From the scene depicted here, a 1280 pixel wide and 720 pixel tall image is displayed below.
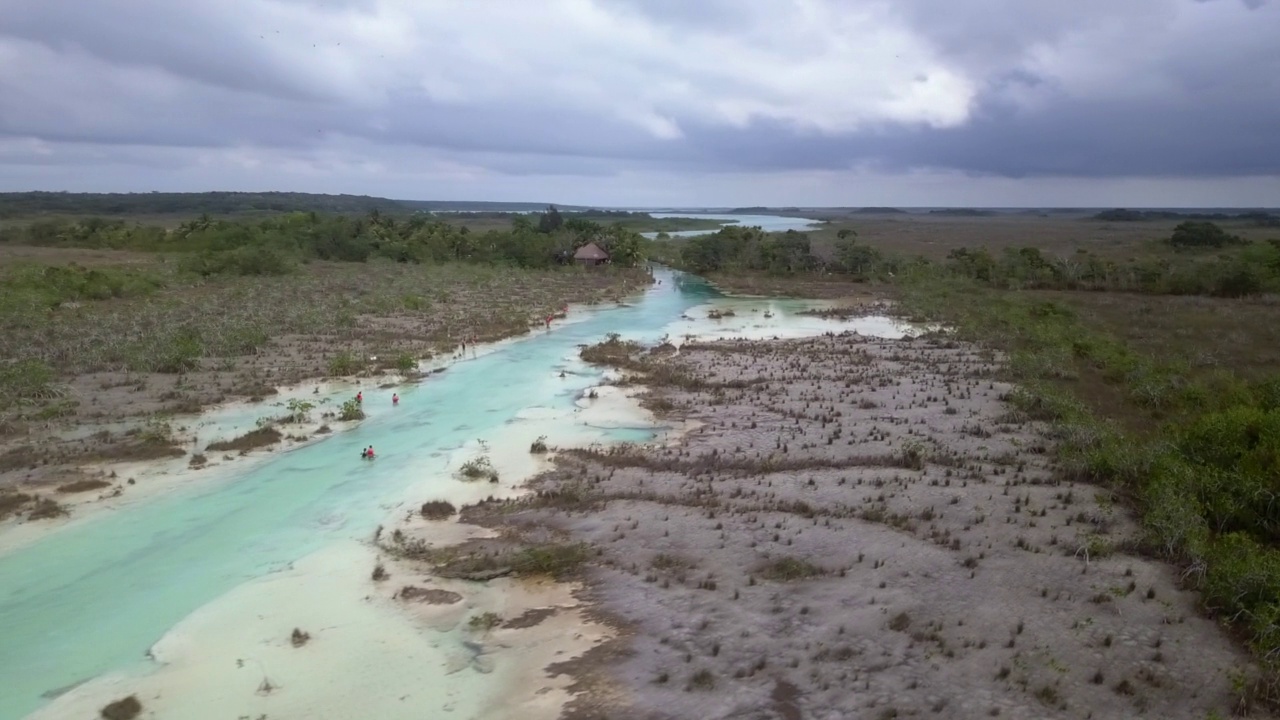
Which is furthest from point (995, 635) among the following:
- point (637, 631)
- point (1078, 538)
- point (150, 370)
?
point (150, 370)

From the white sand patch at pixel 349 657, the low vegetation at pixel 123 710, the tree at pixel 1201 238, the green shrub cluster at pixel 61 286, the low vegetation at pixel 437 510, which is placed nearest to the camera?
the low vegetation at pixel 123 710

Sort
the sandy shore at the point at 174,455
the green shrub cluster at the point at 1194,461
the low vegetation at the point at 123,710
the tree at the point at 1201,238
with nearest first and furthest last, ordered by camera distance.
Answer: the low vegetation at the point at 123,710 < the green shrub cluster at the point at 1194,461 < the sandy shore at the point at 174,455 < the tree at the point at 1201,238

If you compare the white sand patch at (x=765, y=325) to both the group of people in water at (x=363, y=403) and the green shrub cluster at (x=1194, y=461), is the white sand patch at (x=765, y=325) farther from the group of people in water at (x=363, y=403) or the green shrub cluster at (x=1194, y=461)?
the group of people in water at (x=363, y=403)

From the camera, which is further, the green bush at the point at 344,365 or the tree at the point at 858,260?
the tree at the point at 858,260

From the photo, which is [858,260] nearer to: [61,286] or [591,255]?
[591,255]

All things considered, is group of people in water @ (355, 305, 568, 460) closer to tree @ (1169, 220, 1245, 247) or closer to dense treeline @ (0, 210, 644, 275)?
dense treeline @ (0, 210, 644, 275)

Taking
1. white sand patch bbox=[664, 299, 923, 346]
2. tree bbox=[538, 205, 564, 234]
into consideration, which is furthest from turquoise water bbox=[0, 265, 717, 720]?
tree bbox=[538, 205, 564, 234]

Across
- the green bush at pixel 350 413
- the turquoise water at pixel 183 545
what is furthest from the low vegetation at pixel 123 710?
the green bush at pixel 350 413

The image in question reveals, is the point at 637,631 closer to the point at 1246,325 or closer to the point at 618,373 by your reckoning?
the point at 618,373
